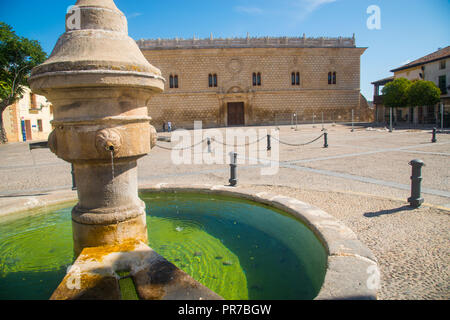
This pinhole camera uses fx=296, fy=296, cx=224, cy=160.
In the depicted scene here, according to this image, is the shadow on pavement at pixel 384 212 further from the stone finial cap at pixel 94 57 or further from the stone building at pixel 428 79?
the stone building at pixel 428 79

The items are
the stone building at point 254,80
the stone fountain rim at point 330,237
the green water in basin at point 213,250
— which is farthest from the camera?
the stone building at point 254,80

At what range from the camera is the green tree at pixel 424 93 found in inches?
939

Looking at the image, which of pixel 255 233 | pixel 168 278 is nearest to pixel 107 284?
pixel 168 278

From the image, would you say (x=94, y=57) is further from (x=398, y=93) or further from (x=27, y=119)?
(x=27, y=119)

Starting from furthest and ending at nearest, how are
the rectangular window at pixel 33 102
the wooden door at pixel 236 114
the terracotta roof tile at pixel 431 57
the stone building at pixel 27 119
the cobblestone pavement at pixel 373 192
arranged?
the wooden door at pixel 236 114 → the terracotta roof tile at pixel 431 57 → the rectangular window at pixel 33 102 → the stone building at pixel 27 119 → the cobblestone pavement at pixel 373 192

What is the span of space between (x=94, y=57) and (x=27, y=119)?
30.9 meters

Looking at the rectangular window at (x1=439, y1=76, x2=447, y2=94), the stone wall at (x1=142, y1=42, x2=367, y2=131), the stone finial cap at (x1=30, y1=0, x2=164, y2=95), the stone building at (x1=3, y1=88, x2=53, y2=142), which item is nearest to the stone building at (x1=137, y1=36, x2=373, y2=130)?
the stone wall at (x1=142, y1=42, x2=367, y2=131)

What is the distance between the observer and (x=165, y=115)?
3222 centimetres

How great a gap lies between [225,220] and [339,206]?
5.23 feet

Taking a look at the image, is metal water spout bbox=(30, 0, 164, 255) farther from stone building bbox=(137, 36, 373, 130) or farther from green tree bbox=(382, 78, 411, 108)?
stone building bbox=(137, 36, 373, 130)

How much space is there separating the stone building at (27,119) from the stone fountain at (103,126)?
24.7m

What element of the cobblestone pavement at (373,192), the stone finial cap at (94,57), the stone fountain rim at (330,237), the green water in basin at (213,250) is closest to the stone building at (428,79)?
the cobblestone pavement at (373,192)

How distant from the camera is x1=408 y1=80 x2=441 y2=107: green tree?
23859 millimetres

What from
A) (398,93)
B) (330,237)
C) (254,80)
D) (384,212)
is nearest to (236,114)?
(254,80)
